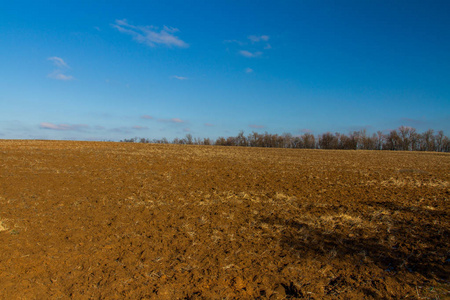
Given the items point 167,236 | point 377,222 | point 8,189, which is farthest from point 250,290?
point 8,189

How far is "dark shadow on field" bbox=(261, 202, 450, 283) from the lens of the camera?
215 inches

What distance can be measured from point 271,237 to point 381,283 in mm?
2665

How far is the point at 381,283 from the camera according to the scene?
4738mm

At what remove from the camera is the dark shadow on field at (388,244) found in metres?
5.46

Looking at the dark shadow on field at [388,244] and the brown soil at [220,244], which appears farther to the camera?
the dark shadow on field at [388,244]

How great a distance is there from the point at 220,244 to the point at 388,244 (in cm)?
413

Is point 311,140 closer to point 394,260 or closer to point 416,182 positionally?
point 416,182

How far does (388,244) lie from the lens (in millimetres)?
6441

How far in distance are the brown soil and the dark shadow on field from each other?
0.09 ft

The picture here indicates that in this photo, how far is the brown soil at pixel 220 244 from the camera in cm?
462

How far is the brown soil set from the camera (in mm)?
4621

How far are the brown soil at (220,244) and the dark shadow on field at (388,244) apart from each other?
0.03m

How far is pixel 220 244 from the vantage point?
21.0 feet

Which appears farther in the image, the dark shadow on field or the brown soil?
the dark shadow on field
